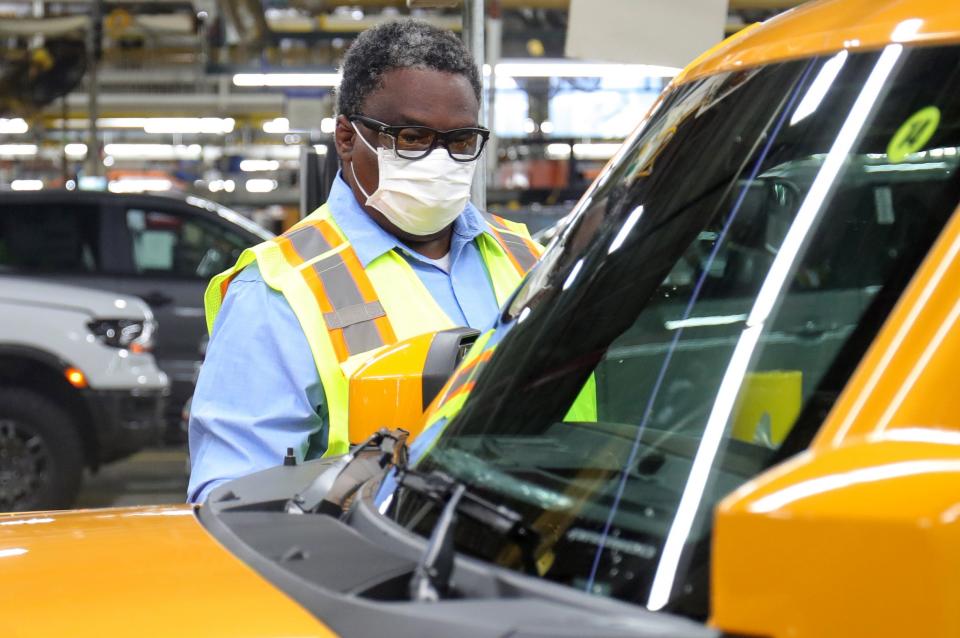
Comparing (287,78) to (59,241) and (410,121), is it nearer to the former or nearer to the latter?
(59,241)

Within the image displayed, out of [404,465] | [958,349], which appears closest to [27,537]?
[404,465]

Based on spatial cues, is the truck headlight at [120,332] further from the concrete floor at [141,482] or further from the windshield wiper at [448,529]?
the windshield wiper at [448,529]

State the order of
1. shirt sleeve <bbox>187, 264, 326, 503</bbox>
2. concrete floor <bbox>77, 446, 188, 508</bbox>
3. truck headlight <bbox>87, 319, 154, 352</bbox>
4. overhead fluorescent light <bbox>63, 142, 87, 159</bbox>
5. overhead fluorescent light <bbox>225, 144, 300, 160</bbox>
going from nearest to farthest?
shirt sleeve <bbox>187, 264, 326, 503</bbox> → truck headlight <bbox>87, 319, 154, 352</bbox> → concrete floor <bbox>77, 446, 188, 508</bbox> → overhead fluorescent light <bbox>225, 144, 300, 160</bbox> → overhead fluorescent light <bbox>63, 142, 87, 159</bbox>

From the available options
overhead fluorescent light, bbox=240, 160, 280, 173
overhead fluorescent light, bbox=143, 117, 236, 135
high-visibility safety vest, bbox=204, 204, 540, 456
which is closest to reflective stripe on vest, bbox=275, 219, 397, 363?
high-visibility safety vest, bbox=204, 204, 540, 456

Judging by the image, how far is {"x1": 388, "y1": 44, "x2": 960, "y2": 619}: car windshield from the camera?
1312mm

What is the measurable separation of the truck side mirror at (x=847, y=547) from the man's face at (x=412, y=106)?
174cm

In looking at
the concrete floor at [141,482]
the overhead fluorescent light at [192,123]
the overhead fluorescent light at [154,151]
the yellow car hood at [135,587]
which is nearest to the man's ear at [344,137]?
the yellow car hood at [135,587]

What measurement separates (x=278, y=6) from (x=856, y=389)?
14.0m

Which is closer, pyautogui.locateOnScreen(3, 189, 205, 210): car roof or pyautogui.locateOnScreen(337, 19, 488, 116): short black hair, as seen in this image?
pyautogui.locateOnScreen(337, 19, 488, 116): short black hair

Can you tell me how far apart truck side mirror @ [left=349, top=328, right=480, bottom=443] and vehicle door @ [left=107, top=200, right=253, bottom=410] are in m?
7.70

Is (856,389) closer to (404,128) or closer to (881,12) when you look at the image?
(881,12)

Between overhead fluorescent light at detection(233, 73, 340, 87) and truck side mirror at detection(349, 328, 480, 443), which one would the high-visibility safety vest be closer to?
truck side mirror at detection(349, 328, 480, 443)

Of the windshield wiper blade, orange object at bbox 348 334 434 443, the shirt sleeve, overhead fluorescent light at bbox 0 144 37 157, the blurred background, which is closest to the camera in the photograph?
the windshield wiper blade

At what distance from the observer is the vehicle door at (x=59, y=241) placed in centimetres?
941
